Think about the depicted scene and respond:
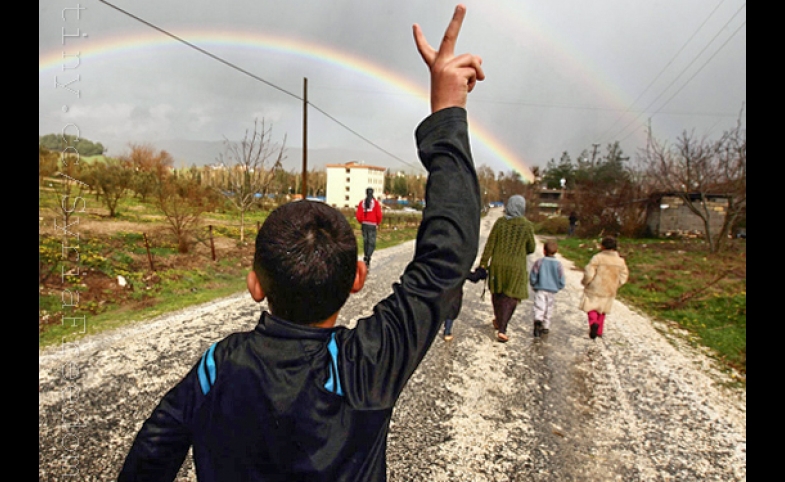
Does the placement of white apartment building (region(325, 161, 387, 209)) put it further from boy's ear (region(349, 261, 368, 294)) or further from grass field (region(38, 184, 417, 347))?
boy's ear (region(349, 261, 368, 294))

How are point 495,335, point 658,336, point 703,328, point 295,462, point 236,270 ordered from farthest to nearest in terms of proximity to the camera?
point 236,270 < point 703,328 < point 658,336 < point 495,335 < point 295,462

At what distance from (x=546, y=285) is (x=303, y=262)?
5.42m

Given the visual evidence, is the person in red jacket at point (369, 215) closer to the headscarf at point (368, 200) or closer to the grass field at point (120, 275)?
the headscarf at point (368, 200)

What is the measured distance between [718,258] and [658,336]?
1105 cm

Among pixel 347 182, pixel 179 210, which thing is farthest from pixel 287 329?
pixel 347 182

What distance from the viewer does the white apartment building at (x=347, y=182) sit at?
81250mm

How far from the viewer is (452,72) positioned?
3.19 ft

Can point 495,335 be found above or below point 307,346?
below

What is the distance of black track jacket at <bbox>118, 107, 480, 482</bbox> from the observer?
879 mm

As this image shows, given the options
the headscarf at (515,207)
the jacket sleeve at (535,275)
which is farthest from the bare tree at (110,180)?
the jacket sleeve at (535,275)

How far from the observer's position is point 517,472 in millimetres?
2959

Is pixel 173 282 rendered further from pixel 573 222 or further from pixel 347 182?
pixel 347 182

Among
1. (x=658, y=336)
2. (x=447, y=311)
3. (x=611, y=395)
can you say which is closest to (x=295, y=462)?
(x=447, y=311)
